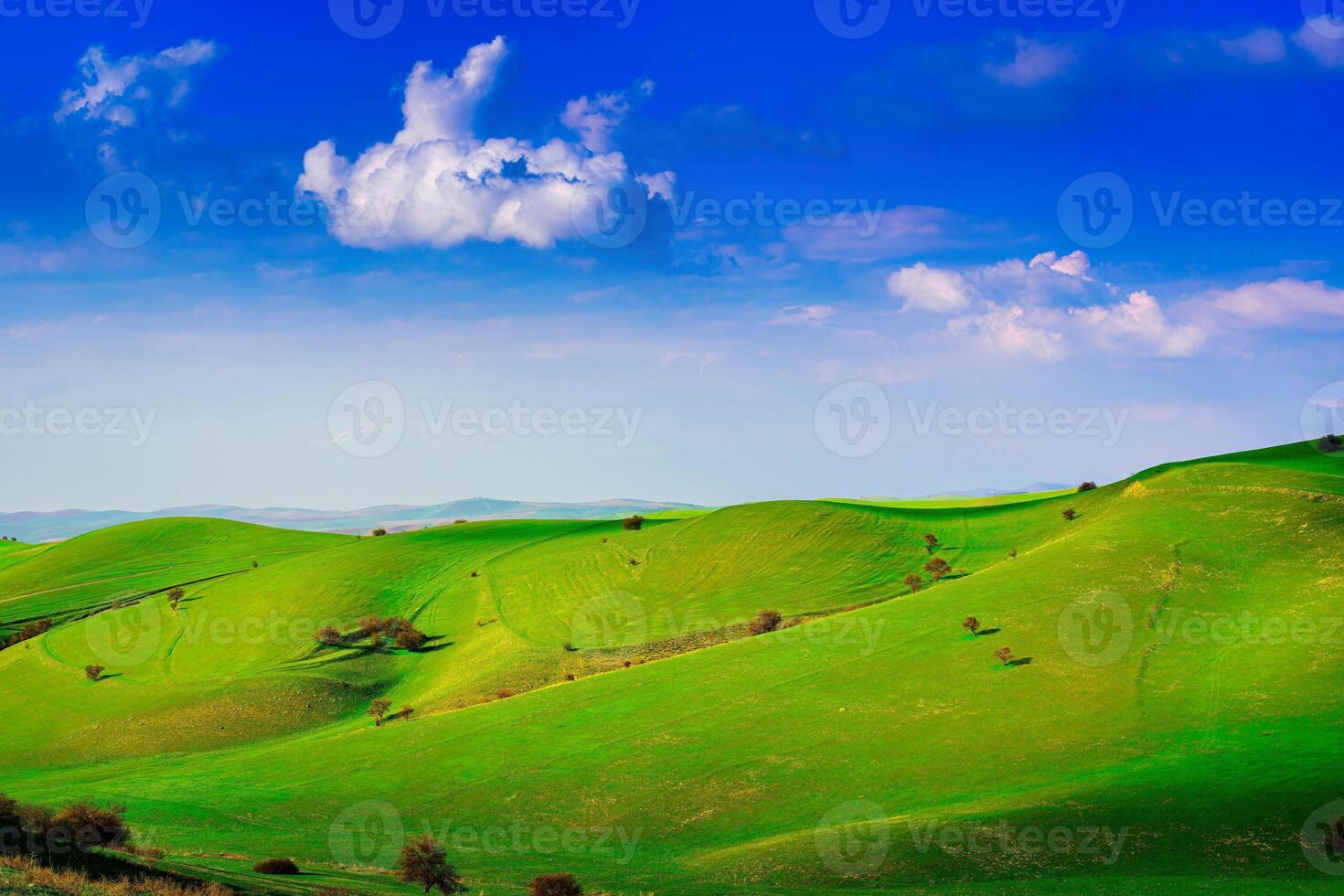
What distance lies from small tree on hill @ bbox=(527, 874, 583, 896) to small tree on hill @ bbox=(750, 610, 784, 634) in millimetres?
44609

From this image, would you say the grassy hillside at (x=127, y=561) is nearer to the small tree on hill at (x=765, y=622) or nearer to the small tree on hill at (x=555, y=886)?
the small tree on hill at (x=765, y=622)

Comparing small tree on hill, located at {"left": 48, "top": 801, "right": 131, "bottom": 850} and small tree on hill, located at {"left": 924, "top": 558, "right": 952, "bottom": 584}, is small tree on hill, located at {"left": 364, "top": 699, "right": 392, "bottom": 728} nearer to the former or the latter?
small tree on hill, located at {"left": 48, "top": 801, "right": 131, "bottom": 850}

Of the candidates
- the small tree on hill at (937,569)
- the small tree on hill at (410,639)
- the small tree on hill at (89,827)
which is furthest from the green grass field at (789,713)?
the small tree on hill at (89,827)

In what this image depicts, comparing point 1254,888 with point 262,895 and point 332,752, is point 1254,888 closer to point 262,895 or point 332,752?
point 262,895

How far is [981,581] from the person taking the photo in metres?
67.9

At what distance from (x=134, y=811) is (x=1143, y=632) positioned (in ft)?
182

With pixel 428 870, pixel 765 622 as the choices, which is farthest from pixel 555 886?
pixel 765 622

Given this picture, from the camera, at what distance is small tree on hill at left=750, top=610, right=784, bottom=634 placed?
234ft

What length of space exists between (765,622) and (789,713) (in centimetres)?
2335

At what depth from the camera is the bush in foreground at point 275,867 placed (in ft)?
92.6

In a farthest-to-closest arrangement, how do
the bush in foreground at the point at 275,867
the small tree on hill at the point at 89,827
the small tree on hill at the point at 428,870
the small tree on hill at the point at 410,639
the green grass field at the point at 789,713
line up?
the small tree on hill at the point at 410,639 < the green grass field at the point at 789,713 < the bush in foreground at the point at 275,867 < the small tree on hill at the point at 428,870 < the small tree on hill at the point at 89,827

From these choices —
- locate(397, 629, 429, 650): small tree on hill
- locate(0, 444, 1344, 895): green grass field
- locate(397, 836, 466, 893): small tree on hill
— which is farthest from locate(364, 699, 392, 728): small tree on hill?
locate(397, 836, 466, 893): small tree on hill

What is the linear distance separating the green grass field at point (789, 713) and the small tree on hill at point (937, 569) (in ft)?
6.15

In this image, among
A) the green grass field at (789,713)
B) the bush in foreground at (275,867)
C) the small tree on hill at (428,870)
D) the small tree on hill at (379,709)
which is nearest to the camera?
the small tree on hill at (428,870)
